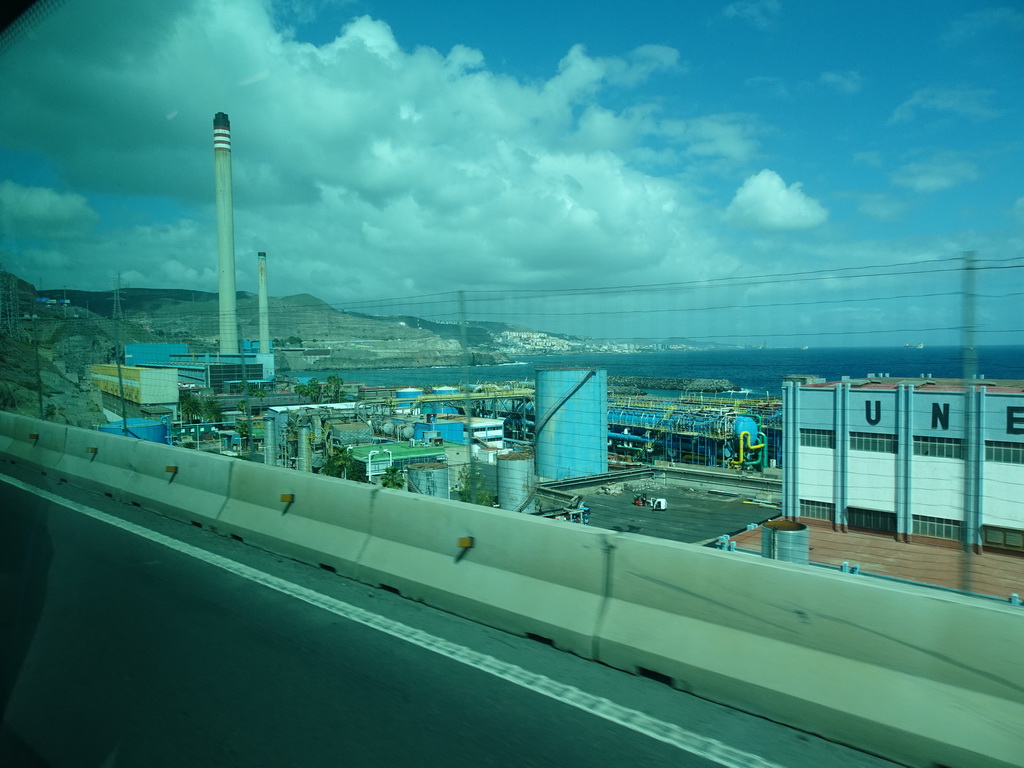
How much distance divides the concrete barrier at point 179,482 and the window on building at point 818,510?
23.5 feet

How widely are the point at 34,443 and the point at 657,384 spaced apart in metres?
10.9

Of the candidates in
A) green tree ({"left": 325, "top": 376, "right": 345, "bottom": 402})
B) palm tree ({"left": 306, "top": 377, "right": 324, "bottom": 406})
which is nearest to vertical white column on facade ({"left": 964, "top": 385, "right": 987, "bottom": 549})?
palm tree ({"left": 306, "top": 377, "right": 324, "bottom": 406})

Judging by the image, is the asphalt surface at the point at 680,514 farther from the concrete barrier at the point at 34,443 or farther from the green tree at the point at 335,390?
the green tree at the point at 335,390

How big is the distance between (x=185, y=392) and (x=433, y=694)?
17.8 meters

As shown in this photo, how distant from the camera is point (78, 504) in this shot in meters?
9.79

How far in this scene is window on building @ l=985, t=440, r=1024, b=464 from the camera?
6836 mm

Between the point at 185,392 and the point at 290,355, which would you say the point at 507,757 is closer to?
the point at 290,355

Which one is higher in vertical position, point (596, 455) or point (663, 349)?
point (663, 349)

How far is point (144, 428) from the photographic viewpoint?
15508 mm

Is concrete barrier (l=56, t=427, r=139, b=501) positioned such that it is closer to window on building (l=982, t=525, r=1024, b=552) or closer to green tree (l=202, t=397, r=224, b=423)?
green tree (l=202, t=397, r=224, b=423)

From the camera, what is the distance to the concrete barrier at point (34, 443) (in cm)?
1176

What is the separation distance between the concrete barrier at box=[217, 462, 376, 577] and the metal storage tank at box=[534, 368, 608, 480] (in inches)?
342

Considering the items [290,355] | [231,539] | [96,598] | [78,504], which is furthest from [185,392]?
[96,598]

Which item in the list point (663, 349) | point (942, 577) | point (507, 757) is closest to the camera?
point (507, 757)
